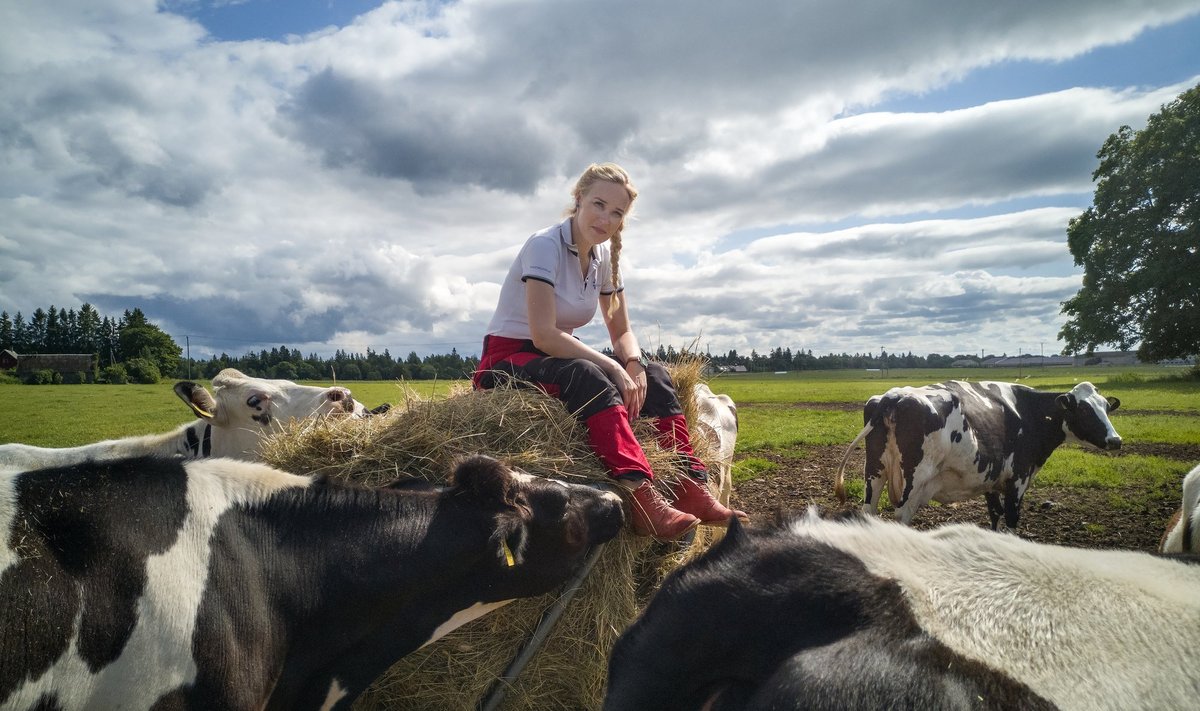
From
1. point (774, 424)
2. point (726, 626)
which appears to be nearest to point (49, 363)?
point (774, 424)

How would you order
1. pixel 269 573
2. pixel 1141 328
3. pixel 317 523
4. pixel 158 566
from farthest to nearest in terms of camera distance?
pixel 1141 328
pixel 317 523
pixel 269 573
pixel 158 566

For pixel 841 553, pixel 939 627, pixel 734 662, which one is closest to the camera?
pixel 939 627

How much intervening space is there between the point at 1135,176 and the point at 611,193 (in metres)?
50.2

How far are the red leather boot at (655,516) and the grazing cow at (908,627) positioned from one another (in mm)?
1618

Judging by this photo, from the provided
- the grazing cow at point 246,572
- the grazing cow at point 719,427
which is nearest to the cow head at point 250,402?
the grazing cow at point 719,427

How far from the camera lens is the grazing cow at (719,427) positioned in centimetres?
588

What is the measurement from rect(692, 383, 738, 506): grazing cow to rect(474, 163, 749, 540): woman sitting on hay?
125 cm

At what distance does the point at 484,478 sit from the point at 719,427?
477cm

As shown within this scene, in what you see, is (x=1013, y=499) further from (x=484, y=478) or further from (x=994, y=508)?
(x=484, y=478)

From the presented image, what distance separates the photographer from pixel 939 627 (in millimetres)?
1626

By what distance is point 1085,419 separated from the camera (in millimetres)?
9695

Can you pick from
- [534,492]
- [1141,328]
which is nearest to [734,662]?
[534,492]

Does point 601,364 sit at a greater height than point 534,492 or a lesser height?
greater

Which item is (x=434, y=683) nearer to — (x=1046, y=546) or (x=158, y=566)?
(x=158, y=566)
